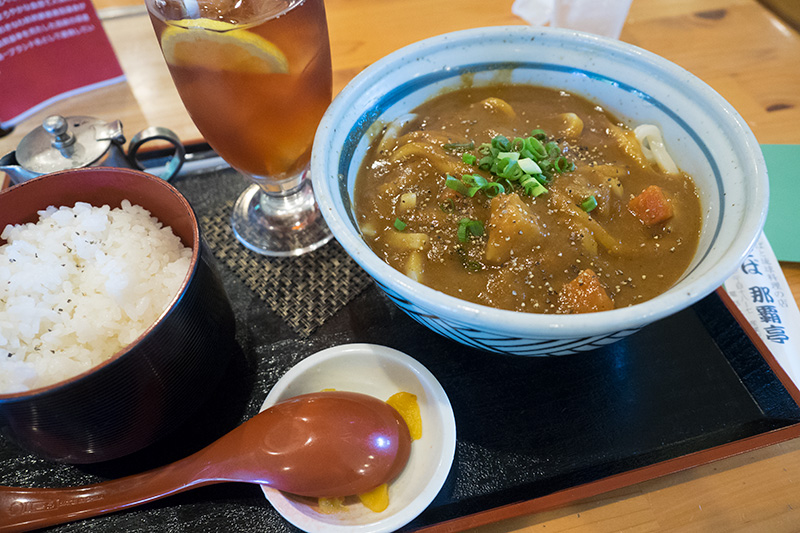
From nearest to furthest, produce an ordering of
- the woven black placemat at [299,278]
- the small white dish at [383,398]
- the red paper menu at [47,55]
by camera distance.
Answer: the small white dish at [383,398] < the woven black placemat at [299,278] < the red paper menu at [47,55]

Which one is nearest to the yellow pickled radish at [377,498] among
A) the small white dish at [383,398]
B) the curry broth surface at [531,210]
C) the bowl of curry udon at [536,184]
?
the small white dish at [383,398]

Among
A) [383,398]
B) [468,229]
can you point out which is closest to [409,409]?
A: [383,398]

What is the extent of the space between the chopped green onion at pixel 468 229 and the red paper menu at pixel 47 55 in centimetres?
229

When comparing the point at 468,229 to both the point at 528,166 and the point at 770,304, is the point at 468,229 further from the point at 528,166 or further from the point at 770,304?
the point at 770,304

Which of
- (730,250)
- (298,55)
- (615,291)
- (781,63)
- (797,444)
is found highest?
(298,55)

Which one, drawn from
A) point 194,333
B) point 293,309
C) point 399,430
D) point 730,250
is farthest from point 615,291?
point 194,333

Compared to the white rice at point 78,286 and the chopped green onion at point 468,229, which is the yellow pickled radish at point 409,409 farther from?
the white rice at point 78,286

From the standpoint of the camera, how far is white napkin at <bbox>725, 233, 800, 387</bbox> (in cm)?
168

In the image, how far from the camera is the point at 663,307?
114 cm

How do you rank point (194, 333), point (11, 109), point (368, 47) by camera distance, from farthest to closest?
point (368, 47)
point (11, 109)
point (194, 333)

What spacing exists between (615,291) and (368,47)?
2240 mm

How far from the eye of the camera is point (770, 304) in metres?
1.78

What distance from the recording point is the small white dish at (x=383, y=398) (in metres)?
1.28

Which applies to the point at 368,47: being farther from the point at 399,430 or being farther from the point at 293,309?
the point at 399,430
